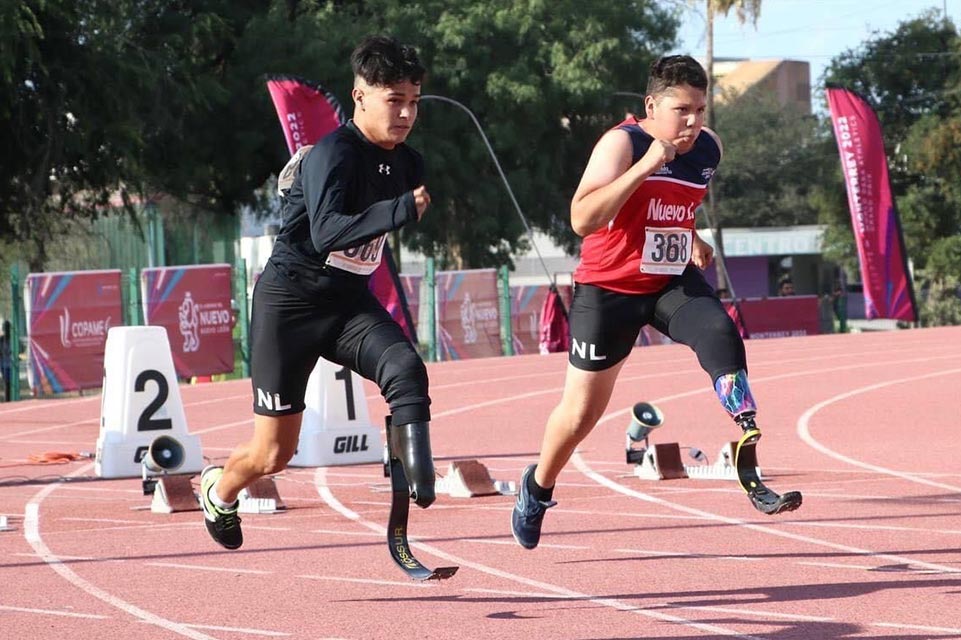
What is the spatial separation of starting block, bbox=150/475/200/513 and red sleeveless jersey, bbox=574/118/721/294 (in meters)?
4.15

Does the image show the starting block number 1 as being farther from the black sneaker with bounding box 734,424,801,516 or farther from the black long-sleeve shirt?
the black sneaker with bounding box 734,424,801,516

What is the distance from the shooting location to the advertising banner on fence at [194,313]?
85.7ft

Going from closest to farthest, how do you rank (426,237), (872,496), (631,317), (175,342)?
(631,317)
(872,496)
(175,342)
(426,237)

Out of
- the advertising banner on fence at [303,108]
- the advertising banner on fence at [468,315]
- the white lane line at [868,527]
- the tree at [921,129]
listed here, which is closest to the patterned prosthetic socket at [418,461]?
the white lane line at [868,527]

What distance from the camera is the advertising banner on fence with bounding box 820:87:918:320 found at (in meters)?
34.1

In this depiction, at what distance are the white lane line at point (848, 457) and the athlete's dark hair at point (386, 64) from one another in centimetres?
524

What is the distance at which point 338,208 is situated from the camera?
5.87m

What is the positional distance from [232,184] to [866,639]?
34.2m

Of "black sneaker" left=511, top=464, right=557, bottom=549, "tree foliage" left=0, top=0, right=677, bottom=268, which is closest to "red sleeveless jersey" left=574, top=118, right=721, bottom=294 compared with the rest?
"black sneaker" left=511, top=464, right=557, bottom=549

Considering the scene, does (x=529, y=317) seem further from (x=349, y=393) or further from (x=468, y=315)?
(x=349, y=393)

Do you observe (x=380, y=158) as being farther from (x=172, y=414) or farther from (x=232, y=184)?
(x=232, y=184)

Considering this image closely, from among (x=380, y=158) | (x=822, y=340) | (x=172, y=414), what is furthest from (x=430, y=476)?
(x=822, y=340)

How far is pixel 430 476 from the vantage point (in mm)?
6012

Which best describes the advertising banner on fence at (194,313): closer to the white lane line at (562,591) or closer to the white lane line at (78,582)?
the white lane line at (78,582)
